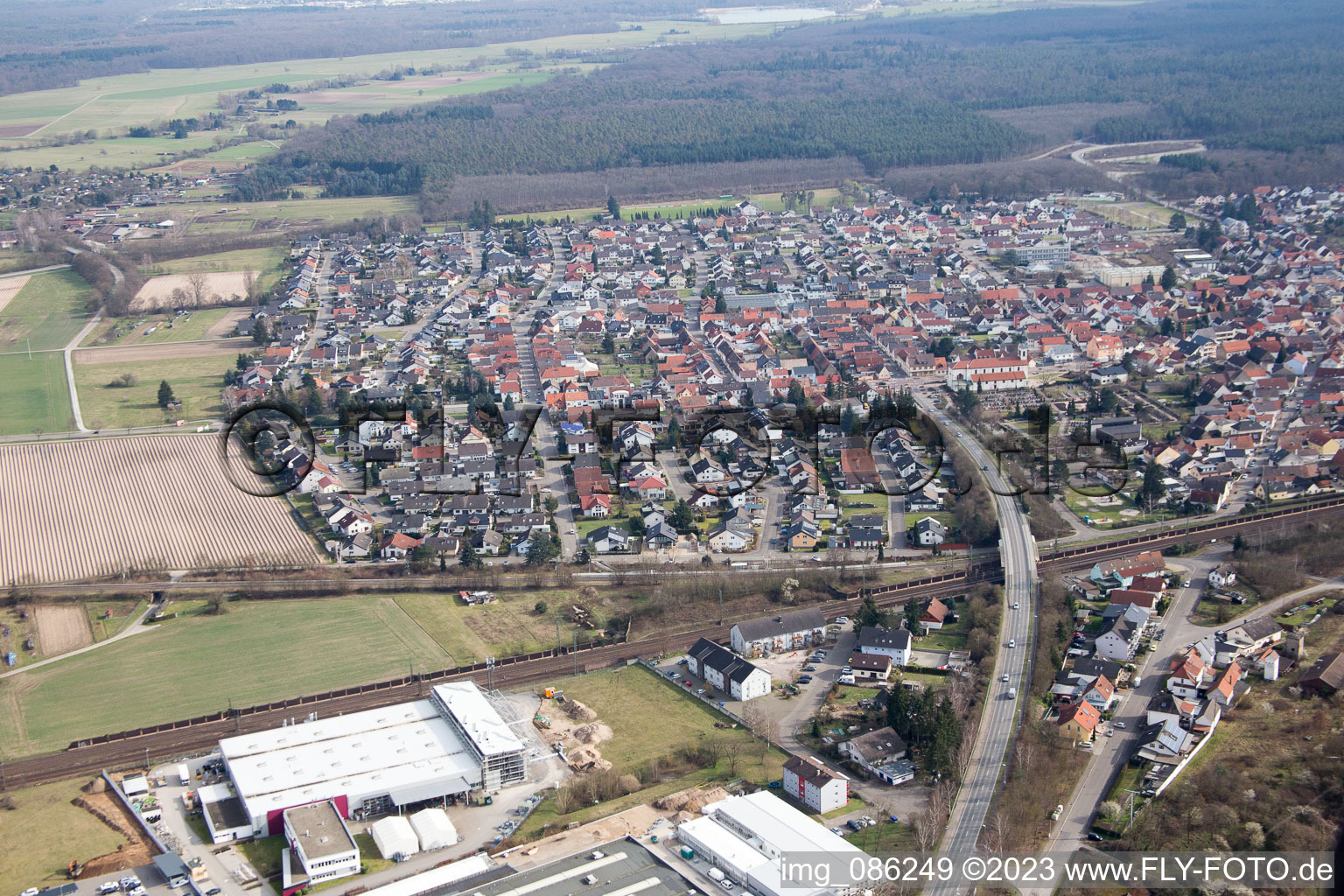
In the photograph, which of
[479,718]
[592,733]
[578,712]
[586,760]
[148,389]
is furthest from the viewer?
[148,389]

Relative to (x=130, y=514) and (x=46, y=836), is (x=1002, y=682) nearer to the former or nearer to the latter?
(x=46, y=836)

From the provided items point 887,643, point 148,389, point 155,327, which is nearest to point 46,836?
point 887,643

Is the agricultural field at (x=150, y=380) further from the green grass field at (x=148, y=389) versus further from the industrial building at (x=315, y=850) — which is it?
the industrial building at (x=315, y=850)

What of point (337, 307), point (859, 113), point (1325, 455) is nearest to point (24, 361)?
point (337, 307)

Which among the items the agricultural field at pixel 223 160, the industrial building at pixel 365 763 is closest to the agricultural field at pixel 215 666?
the industrial building at pixel 365 763

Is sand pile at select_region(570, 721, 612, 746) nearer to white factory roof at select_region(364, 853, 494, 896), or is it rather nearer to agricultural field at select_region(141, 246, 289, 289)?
white factory roof at select_region(364, 853, 494, 896)

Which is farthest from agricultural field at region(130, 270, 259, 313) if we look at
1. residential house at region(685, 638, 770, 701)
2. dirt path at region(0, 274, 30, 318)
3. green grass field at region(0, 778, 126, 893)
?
residential house at region(685, 638, 770, 701)

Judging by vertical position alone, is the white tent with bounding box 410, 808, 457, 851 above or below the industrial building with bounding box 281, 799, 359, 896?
below
